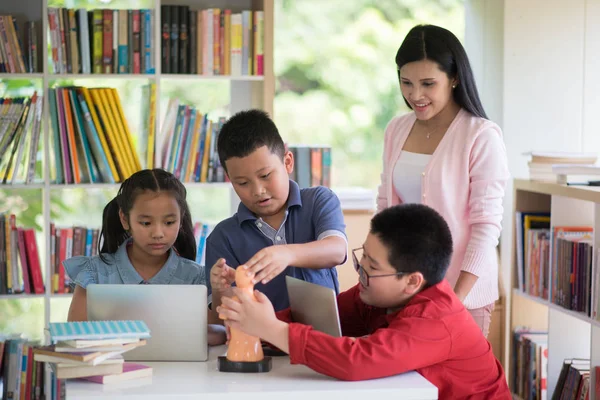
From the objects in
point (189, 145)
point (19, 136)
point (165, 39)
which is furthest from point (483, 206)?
point (19, 136)

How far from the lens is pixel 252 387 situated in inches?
62.4

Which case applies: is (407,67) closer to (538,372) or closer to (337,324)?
(337,324)

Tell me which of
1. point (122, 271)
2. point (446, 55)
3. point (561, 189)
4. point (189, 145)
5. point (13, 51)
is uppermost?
point (13, 51)

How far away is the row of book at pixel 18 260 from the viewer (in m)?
3.44

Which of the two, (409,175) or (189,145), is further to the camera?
(189,145)

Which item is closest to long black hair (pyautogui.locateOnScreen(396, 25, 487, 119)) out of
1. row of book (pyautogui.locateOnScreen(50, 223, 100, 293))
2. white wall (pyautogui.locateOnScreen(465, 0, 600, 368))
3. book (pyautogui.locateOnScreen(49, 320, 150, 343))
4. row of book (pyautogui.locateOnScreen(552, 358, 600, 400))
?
book (pyautogui.locateOnScreen(49, 320, 150, 343))

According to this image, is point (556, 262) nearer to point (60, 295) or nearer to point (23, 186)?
point (60, 295)

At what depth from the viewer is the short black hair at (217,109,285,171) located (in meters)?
2.04

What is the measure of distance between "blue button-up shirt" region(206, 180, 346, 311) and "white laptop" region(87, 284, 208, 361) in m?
0.38

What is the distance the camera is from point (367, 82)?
965 cm

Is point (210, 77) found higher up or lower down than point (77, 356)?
higher up

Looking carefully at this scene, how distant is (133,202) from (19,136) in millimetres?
1264

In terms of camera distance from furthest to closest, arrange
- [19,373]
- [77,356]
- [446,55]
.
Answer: [19,373], [446,55], [77,356]

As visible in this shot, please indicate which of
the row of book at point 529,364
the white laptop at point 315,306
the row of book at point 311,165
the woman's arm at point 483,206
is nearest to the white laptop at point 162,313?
the white laptop at point 315,306
